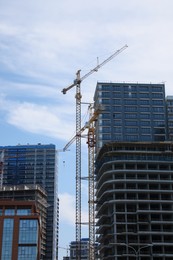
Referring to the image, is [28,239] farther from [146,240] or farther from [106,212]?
[146,240]

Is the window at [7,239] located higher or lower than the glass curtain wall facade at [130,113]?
lower

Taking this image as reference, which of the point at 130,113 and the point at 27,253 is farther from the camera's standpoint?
the point at 130,113

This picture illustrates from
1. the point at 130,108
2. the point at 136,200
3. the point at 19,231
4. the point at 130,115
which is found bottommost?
the point at 19,231

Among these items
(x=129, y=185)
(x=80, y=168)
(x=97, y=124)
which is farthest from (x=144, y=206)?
(x=97, y=124)

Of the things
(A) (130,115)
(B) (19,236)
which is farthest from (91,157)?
(B) (19,236)

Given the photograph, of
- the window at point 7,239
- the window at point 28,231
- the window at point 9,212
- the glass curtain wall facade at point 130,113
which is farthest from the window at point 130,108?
the window at point 7,239

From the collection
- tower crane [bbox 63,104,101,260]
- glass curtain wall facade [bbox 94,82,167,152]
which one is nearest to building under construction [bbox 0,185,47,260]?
tower crane [bbox 63,104,101,260]

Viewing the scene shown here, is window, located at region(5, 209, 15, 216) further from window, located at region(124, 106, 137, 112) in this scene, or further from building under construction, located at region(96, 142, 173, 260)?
window, located at region(124, 106, 137, 112)

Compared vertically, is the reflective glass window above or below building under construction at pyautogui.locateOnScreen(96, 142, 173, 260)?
below

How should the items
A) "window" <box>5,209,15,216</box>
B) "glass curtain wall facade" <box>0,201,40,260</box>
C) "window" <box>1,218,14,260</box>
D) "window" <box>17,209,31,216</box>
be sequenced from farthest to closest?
"window" <box>17,209,31,216</box> < "window" <box>5,209,15,216</box> < "glass curtain wall facade" <box>0,201,40,260</box> < "window" <box>1,218,14,260</box>

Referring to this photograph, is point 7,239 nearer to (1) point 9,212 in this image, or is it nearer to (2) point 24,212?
(1) point 9,212

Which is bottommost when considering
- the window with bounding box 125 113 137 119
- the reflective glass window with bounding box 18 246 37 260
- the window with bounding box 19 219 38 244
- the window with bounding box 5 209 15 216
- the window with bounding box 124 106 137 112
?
the reflective glass window with bounding box 18 246 37 260

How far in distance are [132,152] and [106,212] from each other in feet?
68.0

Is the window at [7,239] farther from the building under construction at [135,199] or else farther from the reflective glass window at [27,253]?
the building under construction at [135,199]
